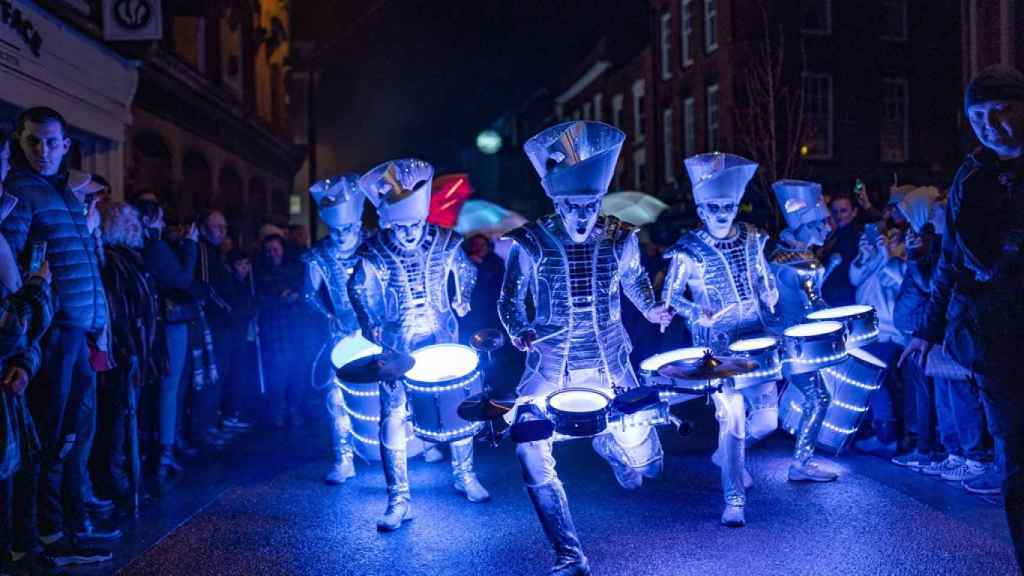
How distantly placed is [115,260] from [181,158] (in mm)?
11662

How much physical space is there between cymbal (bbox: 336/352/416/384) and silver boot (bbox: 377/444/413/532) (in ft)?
3.37

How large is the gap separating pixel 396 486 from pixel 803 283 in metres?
3.36

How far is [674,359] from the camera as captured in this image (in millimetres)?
5191

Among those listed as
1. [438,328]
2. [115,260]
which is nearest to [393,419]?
[438,328]

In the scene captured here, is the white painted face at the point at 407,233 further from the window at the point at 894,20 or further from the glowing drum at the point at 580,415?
the window at the point at 894,20

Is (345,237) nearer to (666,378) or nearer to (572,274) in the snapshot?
(572,274)

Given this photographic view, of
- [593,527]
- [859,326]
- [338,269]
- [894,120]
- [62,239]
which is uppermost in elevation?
[894,120]

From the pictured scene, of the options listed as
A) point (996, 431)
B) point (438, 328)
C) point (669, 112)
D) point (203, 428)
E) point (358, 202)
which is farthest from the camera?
point (669, 112)

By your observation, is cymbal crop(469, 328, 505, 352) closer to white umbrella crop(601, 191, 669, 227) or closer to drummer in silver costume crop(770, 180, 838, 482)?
drummer in silver costume crop(770, 180, 838, 482)

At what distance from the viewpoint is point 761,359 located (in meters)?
5.54

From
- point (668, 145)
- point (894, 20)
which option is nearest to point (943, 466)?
point (894, 20)

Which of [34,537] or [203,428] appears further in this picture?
[203,428]

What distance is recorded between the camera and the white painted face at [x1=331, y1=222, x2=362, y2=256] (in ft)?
23.3

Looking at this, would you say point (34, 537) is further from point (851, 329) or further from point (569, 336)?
point (851, 329)
